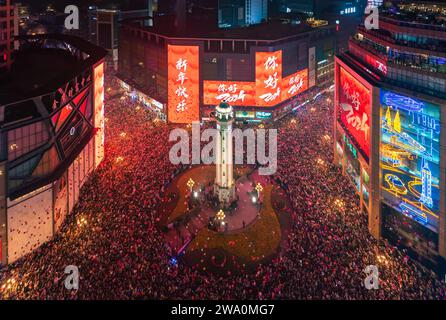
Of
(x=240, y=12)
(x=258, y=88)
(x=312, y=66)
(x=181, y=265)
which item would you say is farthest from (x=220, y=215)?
(x=240, y=12)

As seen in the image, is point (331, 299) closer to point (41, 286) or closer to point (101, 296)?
point (101, 296)

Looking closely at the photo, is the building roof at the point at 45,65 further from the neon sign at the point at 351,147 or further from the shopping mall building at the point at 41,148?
the neon sign at the point at 351,147

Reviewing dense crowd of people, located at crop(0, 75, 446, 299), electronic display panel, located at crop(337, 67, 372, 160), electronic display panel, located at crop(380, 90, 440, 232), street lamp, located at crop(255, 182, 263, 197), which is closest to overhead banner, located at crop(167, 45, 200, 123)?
dense crowd of people, located at crop(0, 75, 446, 299)

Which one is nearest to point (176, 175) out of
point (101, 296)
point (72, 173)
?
point (72, 173)

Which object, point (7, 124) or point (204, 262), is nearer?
point (7, 124)

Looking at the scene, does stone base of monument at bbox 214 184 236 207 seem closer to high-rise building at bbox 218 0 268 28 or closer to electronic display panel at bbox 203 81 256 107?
electronic display panel at bbox 203 81 256 107
